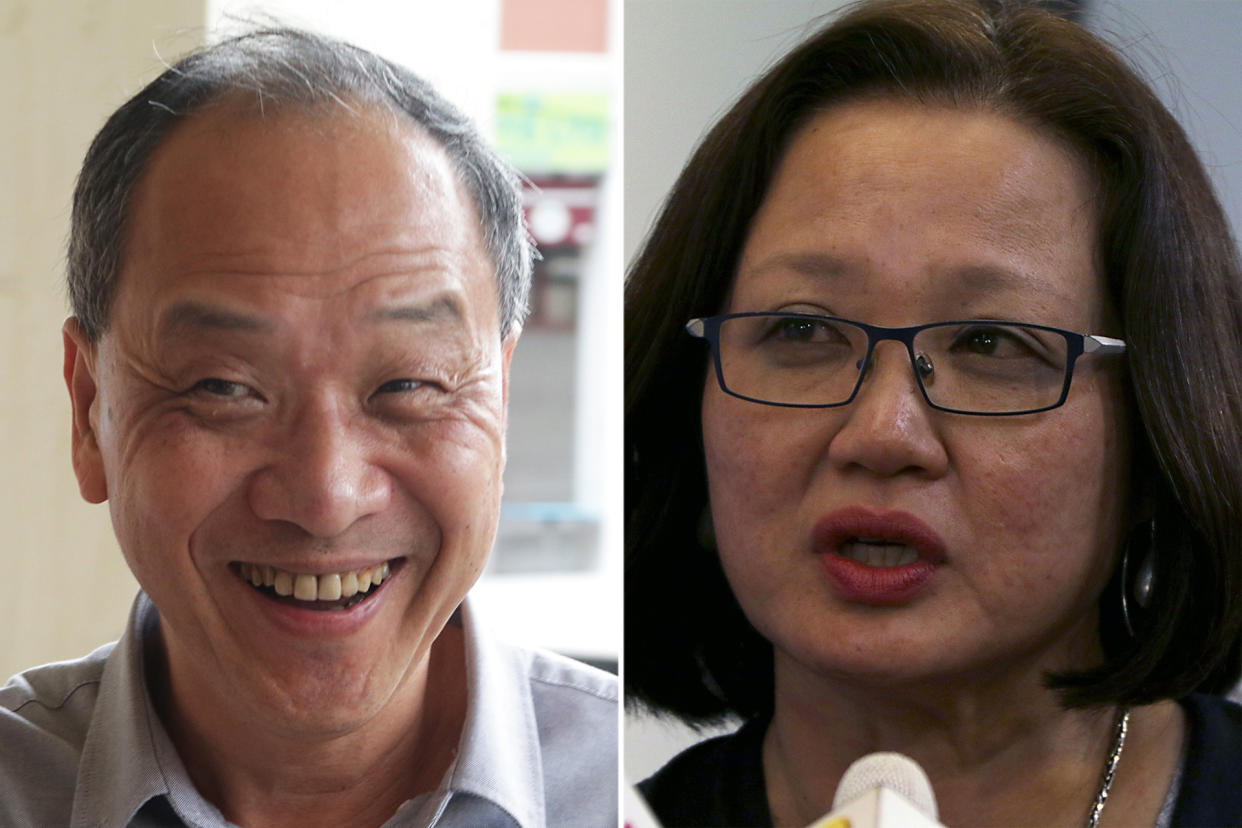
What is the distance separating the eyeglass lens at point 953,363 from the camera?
1.08m

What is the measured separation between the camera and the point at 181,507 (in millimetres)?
1121

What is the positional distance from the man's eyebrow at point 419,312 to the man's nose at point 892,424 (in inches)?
15.4

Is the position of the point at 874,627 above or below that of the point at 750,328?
below

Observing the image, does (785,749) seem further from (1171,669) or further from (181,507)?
(181,507)

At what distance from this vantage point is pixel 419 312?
44.5 inches

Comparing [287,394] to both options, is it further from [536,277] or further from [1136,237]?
[1136,237]

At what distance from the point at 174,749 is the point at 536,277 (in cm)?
59

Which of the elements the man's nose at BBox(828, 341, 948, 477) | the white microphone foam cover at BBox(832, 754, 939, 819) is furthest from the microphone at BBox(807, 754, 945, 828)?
the man's nose at BBox(828, 341, 948, 477)

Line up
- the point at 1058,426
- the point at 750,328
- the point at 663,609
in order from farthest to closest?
the point at 663,609 < the point at 750,328 < the point at 1058,426

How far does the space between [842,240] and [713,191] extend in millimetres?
157

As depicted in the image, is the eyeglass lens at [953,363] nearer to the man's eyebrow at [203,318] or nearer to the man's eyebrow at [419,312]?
the man's eyebrow at [419,312]

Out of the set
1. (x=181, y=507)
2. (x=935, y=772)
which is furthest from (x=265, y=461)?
(x=935, y=772)

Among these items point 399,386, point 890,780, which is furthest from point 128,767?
point 890,780

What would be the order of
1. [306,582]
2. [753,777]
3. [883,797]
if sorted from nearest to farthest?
[883,797], [306,582], [753,777]
